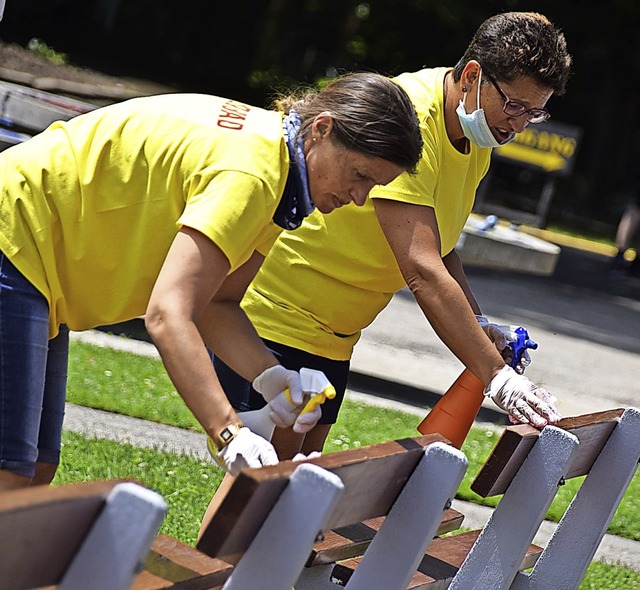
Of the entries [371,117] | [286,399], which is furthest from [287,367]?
[371,117]

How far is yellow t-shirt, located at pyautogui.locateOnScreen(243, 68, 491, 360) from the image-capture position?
350cm

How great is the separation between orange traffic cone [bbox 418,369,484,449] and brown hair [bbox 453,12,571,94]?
91cm

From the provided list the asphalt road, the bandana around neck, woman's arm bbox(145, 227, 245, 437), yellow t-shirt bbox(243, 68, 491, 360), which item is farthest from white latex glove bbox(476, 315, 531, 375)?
the asphalt road

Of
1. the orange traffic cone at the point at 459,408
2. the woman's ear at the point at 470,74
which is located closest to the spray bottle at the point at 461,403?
the orange traffic cone at the point at 459,408

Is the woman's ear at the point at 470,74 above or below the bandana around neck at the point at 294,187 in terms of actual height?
above

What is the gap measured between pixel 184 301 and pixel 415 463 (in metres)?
0.60

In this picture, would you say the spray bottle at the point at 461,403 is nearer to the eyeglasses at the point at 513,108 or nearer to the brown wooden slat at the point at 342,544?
the brown wooden slat at the point at 342,544

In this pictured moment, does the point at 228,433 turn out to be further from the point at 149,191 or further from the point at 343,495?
the point at 149,191

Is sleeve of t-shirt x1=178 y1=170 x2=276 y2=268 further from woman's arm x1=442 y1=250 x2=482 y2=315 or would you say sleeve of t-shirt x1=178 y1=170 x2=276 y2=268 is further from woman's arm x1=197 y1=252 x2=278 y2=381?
woman's arm x1=442 y1=250 x2=482 y2=315

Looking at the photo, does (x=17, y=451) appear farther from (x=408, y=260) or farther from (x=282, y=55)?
(x=282, y=55)

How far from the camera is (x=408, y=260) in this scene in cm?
332

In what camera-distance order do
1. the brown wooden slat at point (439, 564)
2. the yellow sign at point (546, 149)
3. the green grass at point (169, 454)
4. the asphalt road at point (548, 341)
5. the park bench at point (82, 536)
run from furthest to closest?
the yellow sign at point (546, 149), the asphalt road at point (548, 341), the green grass at point (169, 454), the brown wooden slat at point (439, 564), the park bench at point (82, 536)

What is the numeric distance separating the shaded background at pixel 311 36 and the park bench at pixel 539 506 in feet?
56.6

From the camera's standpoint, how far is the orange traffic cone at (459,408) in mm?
3727
